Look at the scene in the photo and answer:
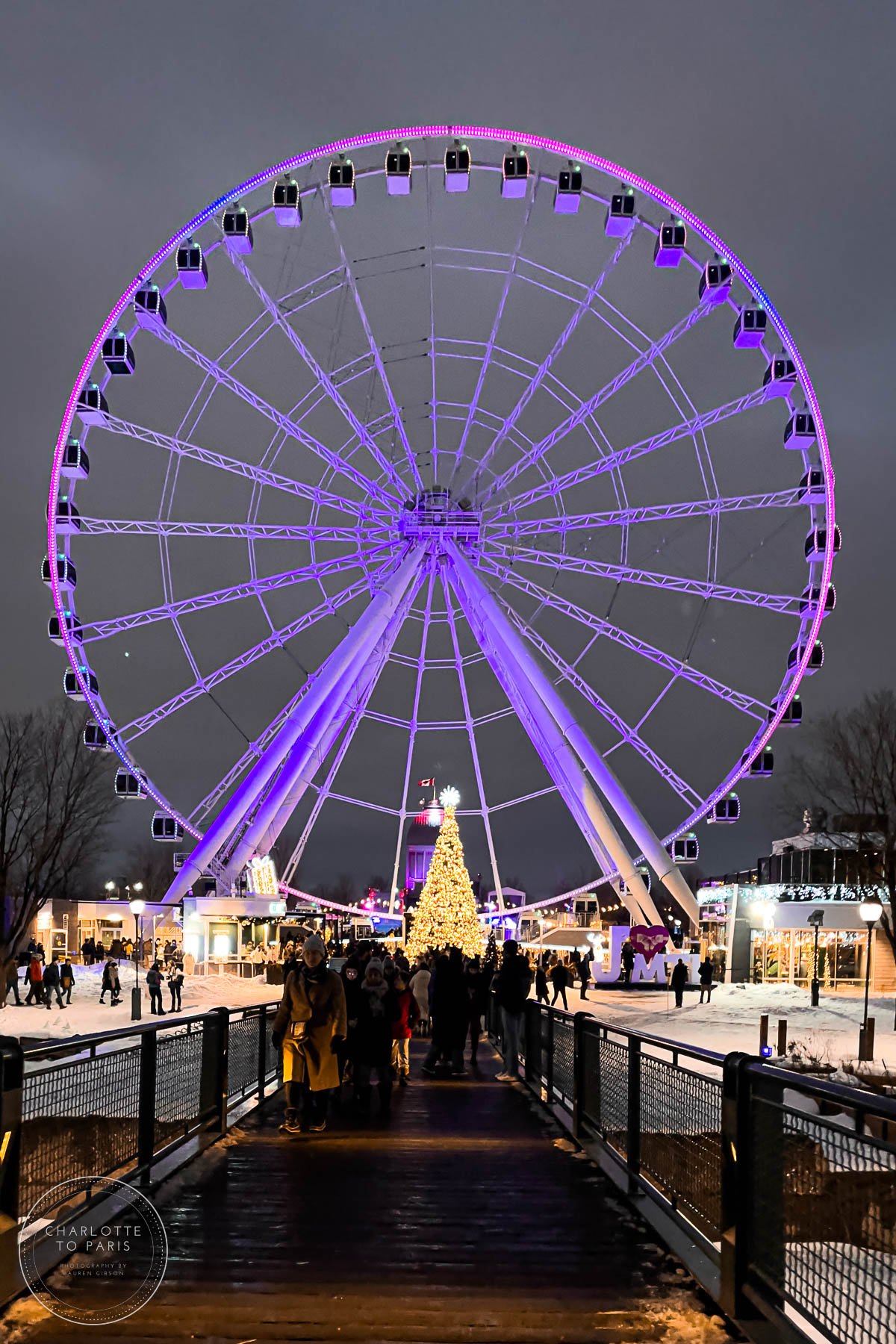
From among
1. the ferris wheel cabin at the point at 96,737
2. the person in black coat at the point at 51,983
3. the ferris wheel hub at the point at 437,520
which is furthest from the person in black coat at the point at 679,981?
the person in black coat at the point at 51,983

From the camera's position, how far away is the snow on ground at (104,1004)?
109 feet

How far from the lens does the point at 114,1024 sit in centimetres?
3412

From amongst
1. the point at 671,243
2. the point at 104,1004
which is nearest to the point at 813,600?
the point at 671,243

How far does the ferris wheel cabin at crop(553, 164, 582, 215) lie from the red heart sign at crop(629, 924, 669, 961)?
21.2 metres

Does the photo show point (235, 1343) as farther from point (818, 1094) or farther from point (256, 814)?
point (256, 814)

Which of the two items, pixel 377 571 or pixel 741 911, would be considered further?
pixel 741 911

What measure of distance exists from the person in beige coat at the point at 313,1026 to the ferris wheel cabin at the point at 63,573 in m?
21.5

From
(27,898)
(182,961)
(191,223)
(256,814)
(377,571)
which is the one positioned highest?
(191,223)

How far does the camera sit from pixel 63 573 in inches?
1232

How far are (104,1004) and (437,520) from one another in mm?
16957

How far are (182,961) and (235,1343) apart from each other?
4469 cm

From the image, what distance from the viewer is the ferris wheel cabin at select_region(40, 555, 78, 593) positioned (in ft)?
102

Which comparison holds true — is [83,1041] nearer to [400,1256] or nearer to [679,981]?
[400,1256]

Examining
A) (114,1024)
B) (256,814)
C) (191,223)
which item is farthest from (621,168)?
(114,1024)
